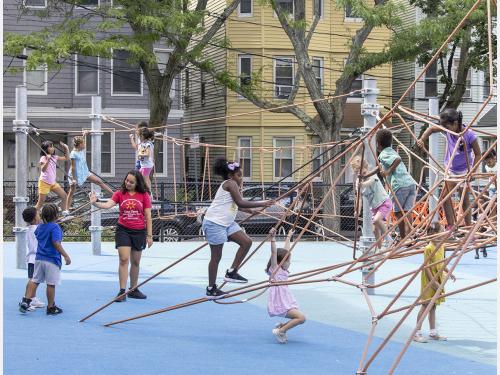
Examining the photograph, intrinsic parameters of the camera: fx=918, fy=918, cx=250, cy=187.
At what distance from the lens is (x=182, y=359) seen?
7.64m

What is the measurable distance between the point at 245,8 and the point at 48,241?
919 inches

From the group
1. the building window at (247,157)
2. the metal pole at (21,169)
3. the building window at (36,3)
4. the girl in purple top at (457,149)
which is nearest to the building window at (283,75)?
the building window at (247,157)

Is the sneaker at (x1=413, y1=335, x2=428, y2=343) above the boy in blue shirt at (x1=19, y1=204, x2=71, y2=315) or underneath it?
underneath

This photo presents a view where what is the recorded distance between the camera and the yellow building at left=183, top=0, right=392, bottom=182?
31.4m

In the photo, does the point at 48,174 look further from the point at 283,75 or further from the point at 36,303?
the point at 283,75

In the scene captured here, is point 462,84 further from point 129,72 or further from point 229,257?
point 229,257

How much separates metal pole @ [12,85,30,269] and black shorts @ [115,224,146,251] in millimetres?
3432

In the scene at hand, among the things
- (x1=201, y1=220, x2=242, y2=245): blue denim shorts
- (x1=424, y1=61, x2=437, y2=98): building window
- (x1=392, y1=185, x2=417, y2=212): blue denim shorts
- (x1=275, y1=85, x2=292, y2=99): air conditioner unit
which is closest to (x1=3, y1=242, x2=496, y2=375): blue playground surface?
(x1=201, y1=220, x2=242, y2=245): blue denim shorts

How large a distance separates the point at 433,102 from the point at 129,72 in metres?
18.0

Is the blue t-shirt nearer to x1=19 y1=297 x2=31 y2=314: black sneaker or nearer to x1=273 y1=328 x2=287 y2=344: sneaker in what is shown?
x1=19 y1=297 x2=31 y2=314: black sneaker

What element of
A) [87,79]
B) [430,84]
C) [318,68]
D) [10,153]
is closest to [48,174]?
[87,79]

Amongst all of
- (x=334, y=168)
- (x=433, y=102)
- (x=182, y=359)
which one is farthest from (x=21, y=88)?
(x=334, y=168)

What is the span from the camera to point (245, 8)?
3177 centimetres

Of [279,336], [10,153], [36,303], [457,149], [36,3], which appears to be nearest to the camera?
[457,149]
